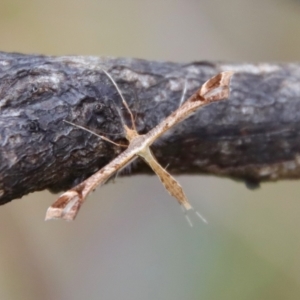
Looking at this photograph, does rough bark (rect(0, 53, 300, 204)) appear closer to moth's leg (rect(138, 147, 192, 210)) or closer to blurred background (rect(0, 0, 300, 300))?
moth's leg (rect(138, 147, 192, 210))

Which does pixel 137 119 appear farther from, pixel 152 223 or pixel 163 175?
pixel 152 223

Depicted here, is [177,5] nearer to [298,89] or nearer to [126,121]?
[298,89]

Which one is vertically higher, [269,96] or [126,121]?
[126,121]

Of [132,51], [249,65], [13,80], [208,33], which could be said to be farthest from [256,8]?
[13,80]

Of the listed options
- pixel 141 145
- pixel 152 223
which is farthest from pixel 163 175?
pixel 152 223

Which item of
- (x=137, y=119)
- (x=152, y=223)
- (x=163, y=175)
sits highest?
(x=137, y=119)

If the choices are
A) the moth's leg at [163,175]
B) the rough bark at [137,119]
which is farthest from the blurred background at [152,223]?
the moth's leg at [163,175]
